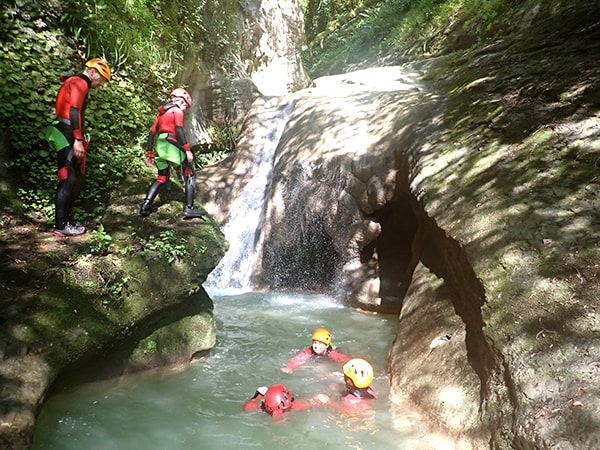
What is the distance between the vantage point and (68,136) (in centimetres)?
510

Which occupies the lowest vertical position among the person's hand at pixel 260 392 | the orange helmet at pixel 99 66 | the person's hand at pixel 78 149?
the person's hand at pixel 260 392

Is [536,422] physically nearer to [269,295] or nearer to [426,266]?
[426,266]

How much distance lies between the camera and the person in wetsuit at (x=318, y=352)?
17.2 feet

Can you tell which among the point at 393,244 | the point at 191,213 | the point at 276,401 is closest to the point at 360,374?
the point at 276,401

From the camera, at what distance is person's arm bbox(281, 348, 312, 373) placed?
5.20 m

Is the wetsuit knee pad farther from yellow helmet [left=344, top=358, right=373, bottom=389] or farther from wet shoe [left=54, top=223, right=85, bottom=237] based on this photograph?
yellow helmet [left=344, top=358, right=373, bottom=389]

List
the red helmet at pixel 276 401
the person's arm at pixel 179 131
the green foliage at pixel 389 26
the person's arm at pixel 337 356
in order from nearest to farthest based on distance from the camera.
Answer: the red helmet at pixel 276 401 → the person's arm at pixel 337 356 → the person's arm at pixel 179 131 → the green foliage at pixel 389 26

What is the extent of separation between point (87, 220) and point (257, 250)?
4184mm

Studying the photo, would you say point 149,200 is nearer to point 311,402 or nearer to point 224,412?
point 224,412

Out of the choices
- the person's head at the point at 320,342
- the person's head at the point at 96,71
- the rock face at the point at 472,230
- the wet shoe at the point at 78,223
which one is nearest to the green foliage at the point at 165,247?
the wet shoe at the point at 78,223

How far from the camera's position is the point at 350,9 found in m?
24.4

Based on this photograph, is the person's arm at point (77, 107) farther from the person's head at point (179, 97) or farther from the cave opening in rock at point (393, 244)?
the cave opening in rock at point (393, 244)

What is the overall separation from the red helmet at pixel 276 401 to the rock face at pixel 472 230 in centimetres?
118

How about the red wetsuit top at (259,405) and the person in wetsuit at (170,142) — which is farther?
the person in wetsuit at (170,142)
